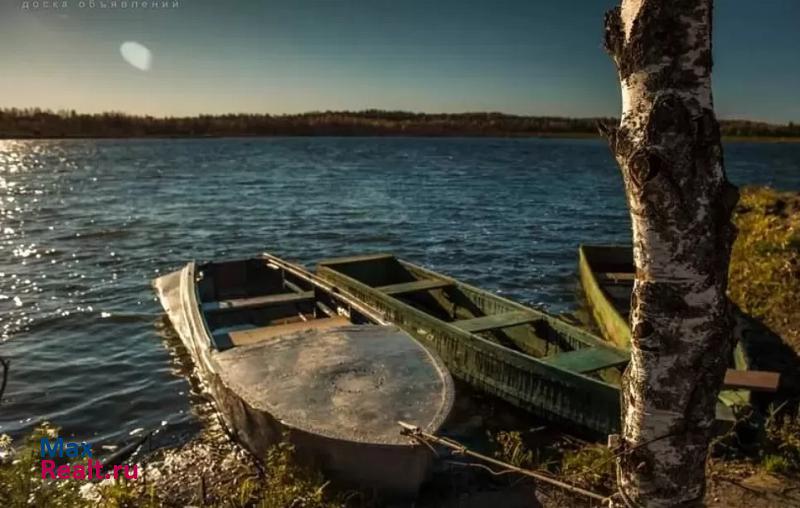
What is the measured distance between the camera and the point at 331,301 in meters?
12.3

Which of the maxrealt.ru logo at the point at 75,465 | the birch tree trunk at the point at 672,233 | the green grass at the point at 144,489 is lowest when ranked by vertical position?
the maxrealt.ru logo at the point at 75,465

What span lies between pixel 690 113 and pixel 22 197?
157 feet

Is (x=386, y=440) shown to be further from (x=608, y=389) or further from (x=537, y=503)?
(x=608, y=389)

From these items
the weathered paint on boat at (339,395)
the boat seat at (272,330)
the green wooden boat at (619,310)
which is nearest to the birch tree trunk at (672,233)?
the weathered paint on boat at (339,395)

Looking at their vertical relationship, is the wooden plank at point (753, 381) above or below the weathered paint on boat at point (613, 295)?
above

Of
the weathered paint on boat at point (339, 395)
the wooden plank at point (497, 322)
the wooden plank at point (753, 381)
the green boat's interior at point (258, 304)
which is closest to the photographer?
the weathered paint on boat at point (339, 395)

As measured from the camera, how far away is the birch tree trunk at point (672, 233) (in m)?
2.61

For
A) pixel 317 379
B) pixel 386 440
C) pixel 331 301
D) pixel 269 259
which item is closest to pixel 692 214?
pixel 386 440

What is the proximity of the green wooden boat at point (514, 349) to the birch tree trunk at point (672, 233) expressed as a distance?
5.00 meters

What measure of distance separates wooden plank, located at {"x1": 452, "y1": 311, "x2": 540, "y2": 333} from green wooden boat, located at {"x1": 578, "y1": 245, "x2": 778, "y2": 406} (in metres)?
1.55

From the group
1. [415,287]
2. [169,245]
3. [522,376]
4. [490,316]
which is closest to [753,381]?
[522,376]

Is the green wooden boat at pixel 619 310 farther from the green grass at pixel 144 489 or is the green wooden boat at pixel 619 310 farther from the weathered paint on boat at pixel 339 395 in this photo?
the green grass at pixel 144 489

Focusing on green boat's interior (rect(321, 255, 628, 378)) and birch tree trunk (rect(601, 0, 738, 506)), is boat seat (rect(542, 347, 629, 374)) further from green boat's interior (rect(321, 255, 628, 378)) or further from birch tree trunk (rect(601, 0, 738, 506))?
birch tree trunk (rect(601, 0, 738, 506))

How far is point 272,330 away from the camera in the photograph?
36.7 ft
